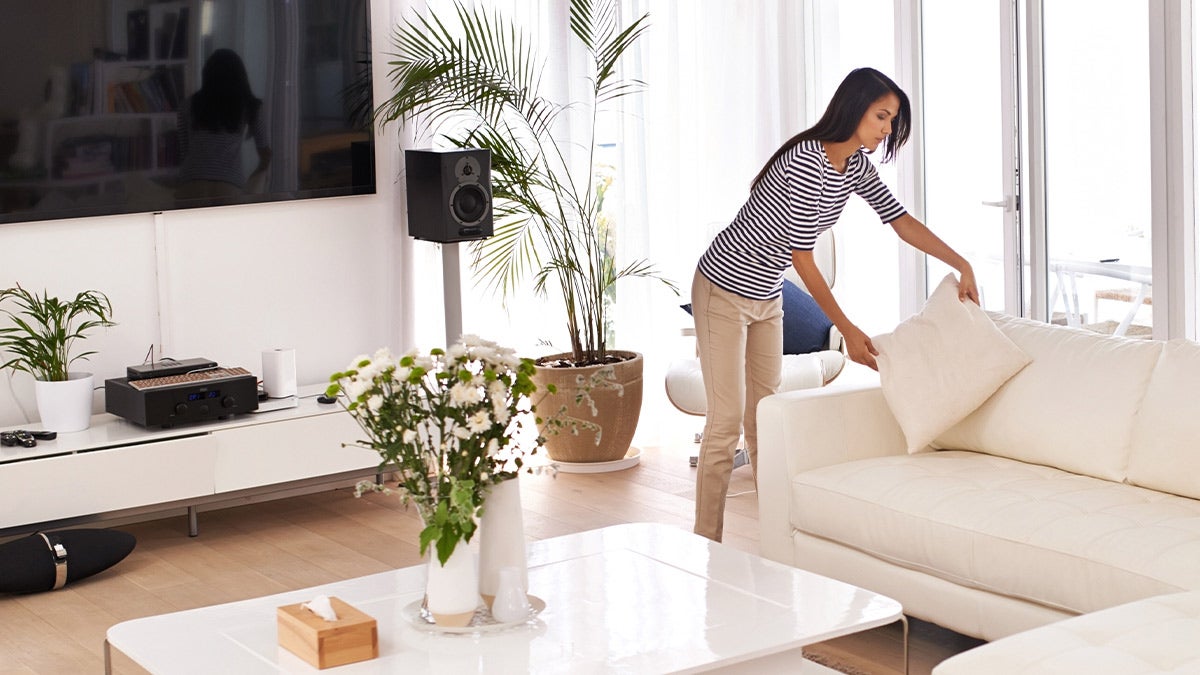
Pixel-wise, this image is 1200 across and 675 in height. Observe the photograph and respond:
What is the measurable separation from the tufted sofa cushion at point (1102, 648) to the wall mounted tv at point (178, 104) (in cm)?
361

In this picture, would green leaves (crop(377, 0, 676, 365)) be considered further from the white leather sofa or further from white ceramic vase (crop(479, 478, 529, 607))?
white ceramic vase (crop(479, 478, 529, 607))

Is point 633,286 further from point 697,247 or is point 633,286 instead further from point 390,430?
point 390,430

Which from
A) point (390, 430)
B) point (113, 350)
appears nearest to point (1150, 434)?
point (390, 430)

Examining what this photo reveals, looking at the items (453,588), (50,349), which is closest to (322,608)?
(453,588)

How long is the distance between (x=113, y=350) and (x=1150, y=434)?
3.55 metres

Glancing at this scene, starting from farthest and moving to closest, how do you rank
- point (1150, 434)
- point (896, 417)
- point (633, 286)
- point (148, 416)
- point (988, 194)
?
point (633, 286), point (988, 194), point (148, 416), point (896, 417), point (1150, 434)

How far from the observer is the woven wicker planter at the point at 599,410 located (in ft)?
17.9

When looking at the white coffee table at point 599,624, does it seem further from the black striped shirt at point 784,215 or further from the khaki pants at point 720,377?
the black striped shirt at point 784,215

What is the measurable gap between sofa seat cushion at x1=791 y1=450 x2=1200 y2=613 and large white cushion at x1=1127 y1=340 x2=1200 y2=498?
5cm

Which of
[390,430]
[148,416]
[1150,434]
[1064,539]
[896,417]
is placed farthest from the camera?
[148,416]

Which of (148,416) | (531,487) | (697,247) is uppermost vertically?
(697,247)

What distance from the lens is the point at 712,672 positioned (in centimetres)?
265

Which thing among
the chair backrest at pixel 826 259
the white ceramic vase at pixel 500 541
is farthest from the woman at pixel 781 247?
the white ceramic vase at pixel 500 541

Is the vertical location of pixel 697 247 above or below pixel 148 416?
above
